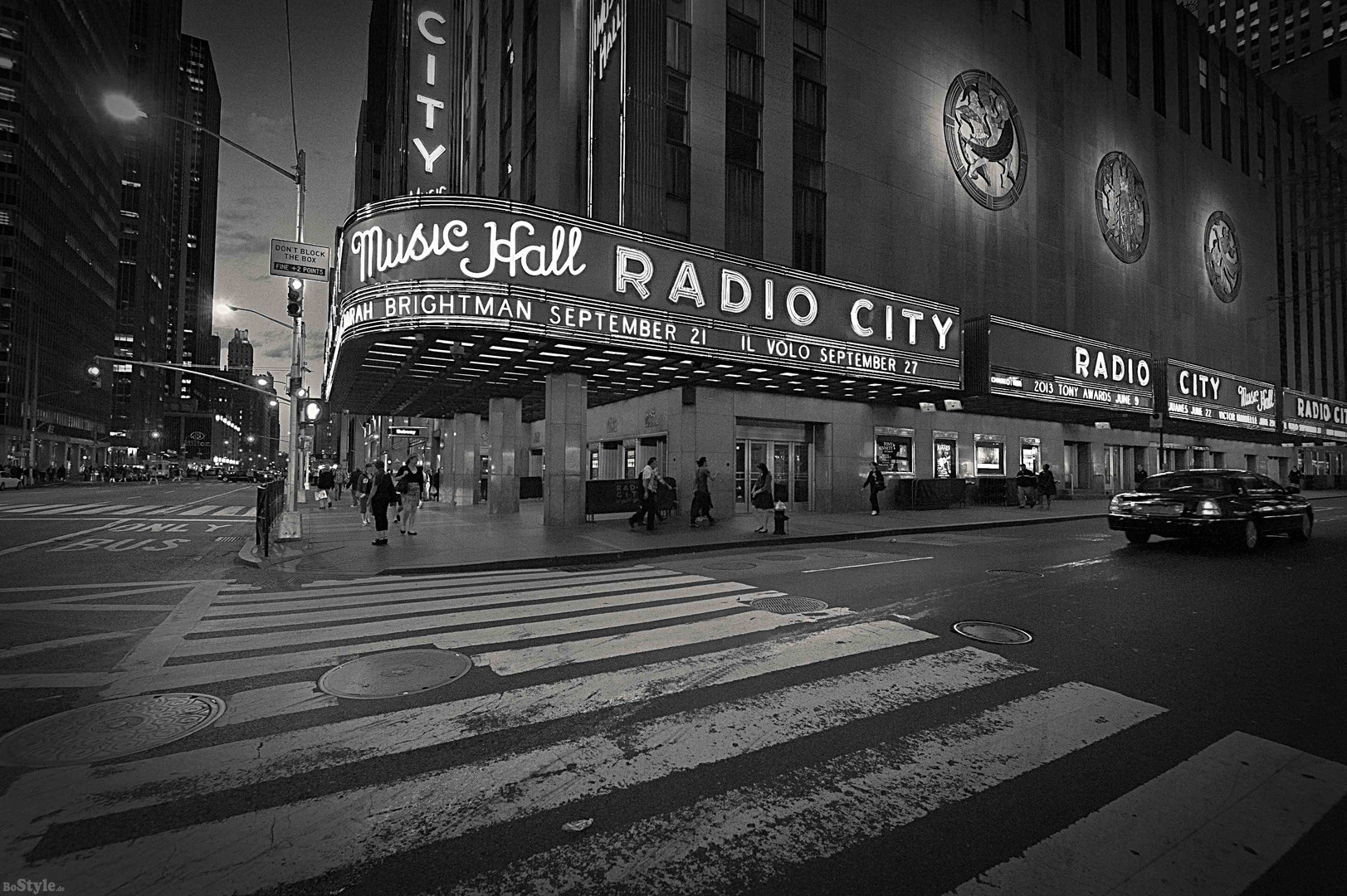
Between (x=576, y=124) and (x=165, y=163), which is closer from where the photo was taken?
(x=576, y=124)

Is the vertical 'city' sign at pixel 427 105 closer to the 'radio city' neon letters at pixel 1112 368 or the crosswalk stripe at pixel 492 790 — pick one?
the crosswalk stripe at pixel 492 790

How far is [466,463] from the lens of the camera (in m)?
30.4

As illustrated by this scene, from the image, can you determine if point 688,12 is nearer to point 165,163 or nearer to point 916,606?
point 916,606

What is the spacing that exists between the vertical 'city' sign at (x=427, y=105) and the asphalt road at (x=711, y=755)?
14571 mm

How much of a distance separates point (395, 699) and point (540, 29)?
79.6 ft

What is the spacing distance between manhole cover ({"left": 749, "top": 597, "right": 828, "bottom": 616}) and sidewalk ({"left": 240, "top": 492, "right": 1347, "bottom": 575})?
4700mm

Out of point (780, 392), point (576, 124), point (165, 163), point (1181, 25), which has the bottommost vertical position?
point (780, 392)

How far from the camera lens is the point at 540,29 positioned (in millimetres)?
21531

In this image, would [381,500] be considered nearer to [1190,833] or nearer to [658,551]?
[658,551]

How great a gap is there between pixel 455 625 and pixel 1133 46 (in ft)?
154

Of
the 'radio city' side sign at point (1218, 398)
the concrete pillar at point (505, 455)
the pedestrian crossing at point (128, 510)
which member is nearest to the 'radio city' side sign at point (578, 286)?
the concrete pillar at point (505, 455)

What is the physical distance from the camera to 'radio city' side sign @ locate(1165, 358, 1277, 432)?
2858 cm

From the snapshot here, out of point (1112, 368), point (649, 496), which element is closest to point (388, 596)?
point (649, 496)

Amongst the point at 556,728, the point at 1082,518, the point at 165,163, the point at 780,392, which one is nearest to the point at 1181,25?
the point at 1082,518
